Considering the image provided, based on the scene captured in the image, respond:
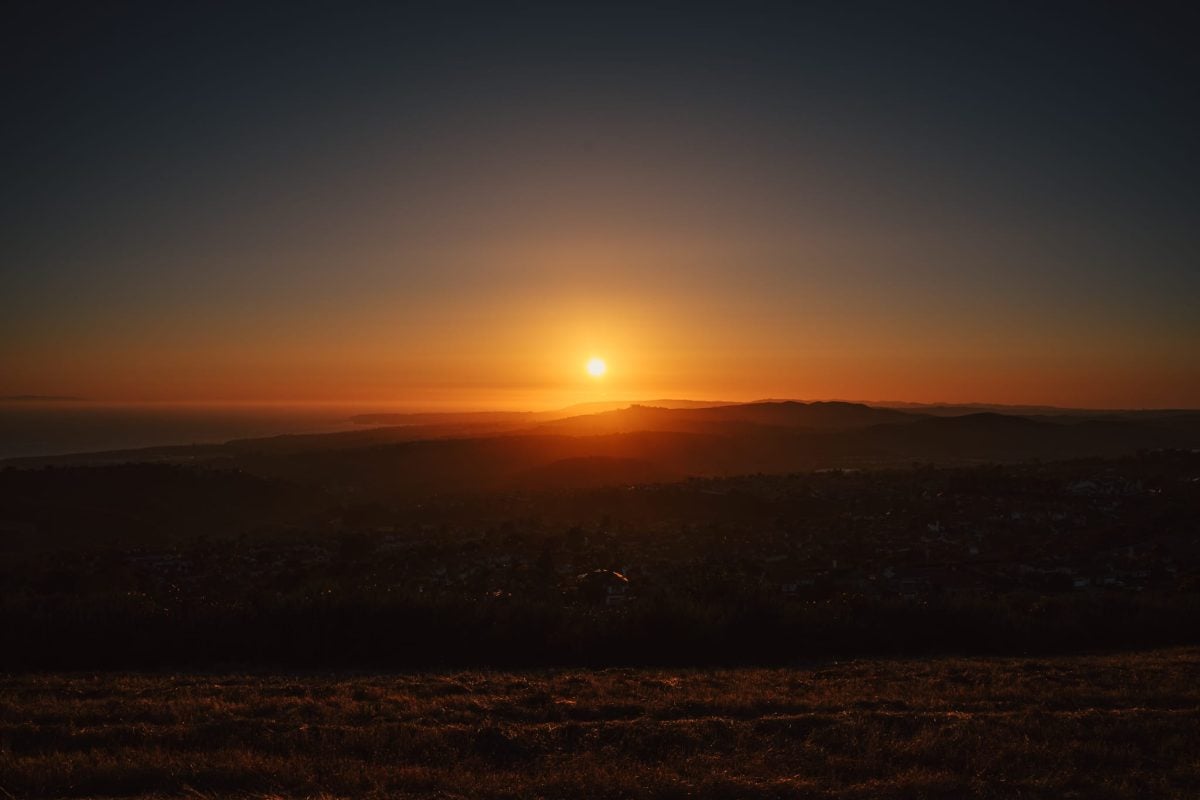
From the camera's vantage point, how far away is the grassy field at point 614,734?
6.09 meters

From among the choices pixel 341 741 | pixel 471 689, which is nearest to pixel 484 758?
pixel 341 741

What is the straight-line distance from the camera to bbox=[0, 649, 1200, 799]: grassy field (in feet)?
20.0

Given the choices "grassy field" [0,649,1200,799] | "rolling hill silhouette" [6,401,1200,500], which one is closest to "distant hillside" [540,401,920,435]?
"rolling hill silhouette" [6,401,1200,500]

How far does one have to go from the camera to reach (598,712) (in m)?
8.16

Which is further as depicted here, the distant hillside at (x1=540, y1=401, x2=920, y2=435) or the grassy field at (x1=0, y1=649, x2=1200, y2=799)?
the distant hillside at (x1=540, y1=401, x2=920, y2=435)

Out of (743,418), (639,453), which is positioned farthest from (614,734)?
(743,418)

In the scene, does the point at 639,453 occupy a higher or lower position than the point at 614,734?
lower

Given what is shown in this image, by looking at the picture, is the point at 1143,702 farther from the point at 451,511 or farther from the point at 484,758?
the point at 451,511

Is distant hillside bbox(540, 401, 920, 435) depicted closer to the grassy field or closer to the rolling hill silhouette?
the rolling hill silhouette

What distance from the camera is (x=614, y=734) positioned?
7.49m

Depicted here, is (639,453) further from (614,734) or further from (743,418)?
(614,734)

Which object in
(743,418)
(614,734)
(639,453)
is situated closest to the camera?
(614,734)

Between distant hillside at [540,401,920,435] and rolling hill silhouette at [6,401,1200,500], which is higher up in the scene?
distant hillside at [540,401,920,435]

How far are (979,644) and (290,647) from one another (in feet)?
37.6
